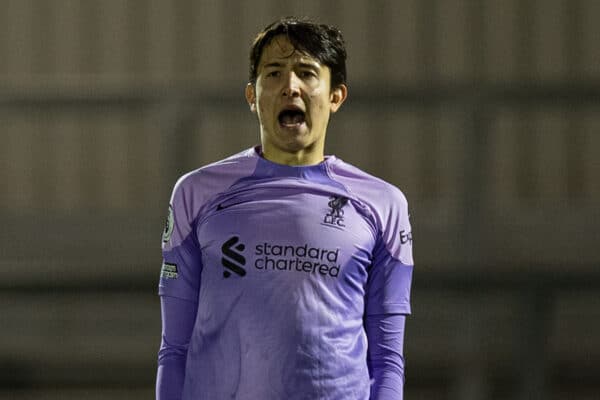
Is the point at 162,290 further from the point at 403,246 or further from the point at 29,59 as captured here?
the point at 29,59

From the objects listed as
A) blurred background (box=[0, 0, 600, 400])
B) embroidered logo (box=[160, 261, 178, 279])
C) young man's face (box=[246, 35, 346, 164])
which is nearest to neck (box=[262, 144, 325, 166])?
young man's face (box=[246, 35, 346, 164])

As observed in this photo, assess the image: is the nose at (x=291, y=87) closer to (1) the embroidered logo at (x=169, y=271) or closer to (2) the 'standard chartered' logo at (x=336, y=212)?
(2) the 'standard chartered' logo at (x=336, y=212)

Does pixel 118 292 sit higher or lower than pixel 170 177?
lower

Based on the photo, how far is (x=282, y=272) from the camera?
2129 millimetres

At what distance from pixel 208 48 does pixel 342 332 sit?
5571mm

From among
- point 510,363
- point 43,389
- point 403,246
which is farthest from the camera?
point 43,389

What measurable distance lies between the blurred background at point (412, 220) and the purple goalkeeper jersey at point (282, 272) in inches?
94.5

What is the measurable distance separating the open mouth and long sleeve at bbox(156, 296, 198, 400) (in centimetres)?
38

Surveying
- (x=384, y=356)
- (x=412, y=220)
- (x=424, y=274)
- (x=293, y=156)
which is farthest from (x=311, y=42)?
(x=412, y=220)

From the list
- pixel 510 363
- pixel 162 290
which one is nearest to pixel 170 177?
pixel 510 363

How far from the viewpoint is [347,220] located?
2225mm

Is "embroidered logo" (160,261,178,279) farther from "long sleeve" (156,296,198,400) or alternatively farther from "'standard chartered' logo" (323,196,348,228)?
"'standard chartered' logo" (323,196,348,228)

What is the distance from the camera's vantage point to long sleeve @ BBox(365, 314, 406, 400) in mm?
2203

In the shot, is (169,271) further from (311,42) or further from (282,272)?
(311,42)
